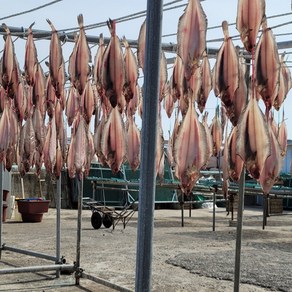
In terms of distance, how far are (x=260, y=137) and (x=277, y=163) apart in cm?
19

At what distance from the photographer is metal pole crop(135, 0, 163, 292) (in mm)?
3148

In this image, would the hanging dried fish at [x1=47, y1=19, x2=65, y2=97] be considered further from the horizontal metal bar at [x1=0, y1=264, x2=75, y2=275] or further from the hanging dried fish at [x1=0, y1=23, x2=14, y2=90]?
the horizontal metal bar at [x1=0, y1=264, x2=75, y2=275]

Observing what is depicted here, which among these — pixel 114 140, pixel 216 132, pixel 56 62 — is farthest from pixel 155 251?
pixel 114 140

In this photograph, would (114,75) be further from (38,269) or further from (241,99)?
(38,269)

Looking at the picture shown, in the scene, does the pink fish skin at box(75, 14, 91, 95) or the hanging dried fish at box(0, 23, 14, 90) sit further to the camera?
the hanging dried fish at box(0, 23, 14, 90)

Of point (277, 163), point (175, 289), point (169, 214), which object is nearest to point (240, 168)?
point (277, 163)

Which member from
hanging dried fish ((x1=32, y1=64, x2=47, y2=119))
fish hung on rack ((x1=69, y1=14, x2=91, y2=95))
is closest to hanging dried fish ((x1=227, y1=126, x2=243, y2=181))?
fish hung on rack ((x1=69, y1=14, x2=91, y2=95))

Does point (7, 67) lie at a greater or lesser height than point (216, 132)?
greater

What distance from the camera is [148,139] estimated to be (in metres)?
3.15

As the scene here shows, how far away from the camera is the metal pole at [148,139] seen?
3148 mm

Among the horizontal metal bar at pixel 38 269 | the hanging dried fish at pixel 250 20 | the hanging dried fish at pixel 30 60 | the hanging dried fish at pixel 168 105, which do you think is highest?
the hanging dried fish at pixel 30 60

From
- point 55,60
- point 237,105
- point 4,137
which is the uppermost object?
Result: point 55,60

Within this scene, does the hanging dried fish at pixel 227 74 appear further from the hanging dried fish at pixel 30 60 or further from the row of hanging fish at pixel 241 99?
the hanging dried fish at pixel 30 60

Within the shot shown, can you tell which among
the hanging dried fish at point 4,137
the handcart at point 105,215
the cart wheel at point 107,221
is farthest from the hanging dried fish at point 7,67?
the cart wheel at point 107,221
